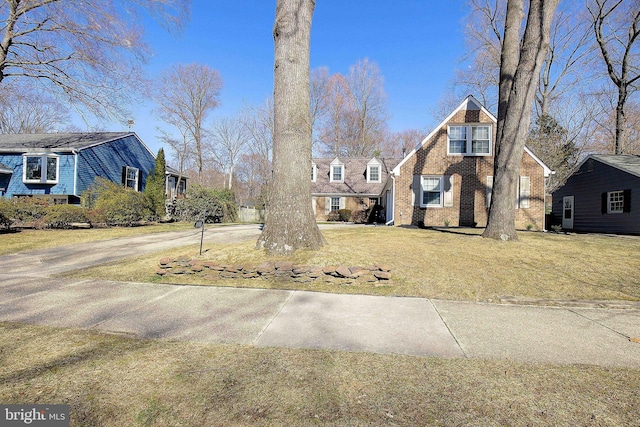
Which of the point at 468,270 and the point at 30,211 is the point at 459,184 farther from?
the point at 30,211

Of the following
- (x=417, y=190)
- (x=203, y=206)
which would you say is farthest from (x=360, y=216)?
(x=203, y=206)

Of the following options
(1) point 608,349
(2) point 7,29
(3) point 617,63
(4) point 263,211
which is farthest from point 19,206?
(3) point 617,63

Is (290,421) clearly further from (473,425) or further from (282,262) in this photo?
(282,262)


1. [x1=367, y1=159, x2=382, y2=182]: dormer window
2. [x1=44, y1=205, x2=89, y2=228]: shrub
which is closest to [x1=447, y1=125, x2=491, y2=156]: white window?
[x1=367, y1=159, x2=382, y2=182]: dormer window

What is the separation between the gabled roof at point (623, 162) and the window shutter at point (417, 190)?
31.8 ft

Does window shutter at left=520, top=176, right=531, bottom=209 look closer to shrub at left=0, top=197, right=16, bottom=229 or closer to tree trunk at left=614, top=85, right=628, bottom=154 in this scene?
tree trunk at left=614, top=85, right=628, bottom=154

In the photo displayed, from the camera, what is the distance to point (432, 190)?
17234mm

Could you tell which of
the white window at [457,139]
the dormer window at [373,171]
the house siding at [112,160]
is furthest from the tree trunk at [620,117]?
the house siding at [112,160]

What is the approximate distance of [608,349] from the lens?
3229mm

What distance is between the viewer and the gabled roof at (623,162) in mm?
15101

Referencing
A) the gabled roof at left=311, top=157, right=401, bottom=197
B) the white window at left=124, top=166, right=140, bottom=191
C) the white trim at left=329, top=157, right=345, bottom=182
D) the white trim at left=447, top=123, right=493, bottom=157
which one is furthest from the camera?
the white trim at left=329, top=157, right=345, bottom=182

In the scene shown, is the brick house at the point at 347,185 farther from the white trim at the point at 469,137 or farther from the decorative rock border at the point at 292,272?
the decorative rock border at the point at 292,272

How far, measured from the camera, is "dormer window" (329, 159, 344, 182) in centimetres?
2677

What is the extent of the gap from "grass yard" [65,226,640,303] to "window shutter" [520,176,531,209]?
873 centimetres
